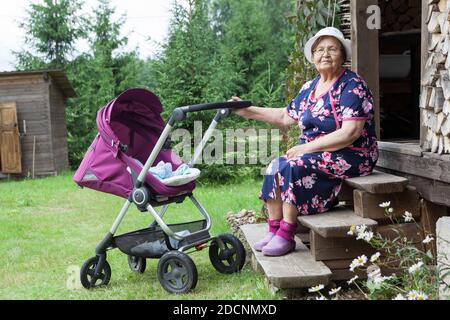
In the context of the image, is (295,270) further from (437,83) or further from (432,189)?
(437,83)

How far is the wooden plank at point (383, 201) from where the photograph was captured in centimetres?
321

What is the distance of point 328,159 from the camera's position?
327cm

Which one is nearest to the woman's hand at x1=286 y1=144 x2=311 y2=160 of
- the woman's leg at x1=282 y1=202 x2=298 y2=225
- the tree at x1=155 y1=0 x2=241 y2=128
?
the woman's leg at x1=282 y1=202 x2=298 y2=225

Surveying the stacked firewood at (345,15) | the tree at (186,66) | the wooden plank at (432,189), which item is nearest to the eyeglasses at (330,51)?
the wooden plank at (432,189)

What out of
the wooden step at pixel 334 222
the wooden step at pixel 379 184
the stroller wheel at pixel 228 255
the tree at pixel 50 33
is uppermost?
the tree at pixel 50 33

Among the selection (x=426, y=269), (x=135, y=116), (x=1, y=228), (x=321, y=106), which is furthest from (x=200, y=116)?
(x=426, y=269)

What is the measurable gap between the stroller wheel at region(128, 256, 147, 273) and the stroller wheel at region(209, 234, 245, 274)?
1.74ft

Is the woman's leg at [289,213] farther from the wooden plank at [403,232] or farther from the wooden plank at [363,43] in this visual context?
the wooden plank at [363,43]

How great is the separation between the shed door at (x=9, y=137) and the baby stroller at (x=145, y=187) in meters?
9.33

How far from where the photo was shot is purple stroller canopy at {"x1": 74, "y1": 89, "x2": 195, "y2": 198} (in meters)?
3.47

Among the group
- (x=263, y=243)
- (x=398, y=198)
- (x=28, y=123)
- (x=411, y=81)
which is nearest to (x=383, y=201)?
(x=398, y=198)

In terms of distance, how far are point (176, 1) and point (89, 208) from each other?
4032mm

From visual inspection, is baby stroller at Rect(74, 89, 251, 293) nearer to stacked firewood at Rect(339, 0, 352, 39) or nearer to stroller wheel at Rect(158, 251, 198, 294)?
stroller wheel at Rect(158, 251, 198, 294)
